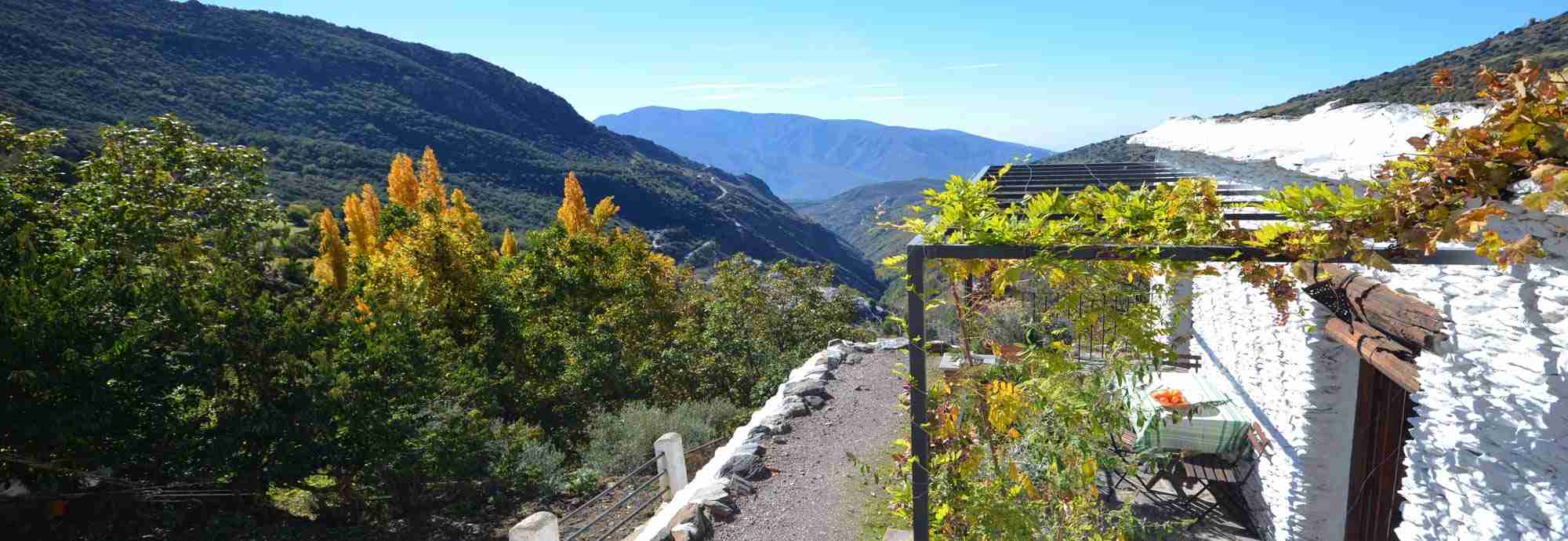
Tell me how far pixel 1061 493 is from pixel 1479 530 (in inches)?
50.7

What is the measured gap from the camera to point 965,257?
248 centimetres

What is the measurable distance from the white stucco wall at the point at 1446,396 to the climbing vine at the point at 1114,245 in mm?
208

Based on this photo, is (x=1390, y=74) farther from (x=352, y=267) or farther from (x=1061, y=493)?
(x=352, y=267)

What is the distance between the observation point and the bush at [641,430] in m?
7.39

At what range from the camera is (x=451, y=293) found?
33.1 ft

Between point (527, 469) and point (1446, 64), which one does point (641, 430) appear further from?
point (1446, 64)

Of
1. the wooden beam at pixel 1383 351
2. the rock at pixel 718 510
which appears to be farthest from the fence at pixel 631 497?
the wooden beam at pixel 1383 351

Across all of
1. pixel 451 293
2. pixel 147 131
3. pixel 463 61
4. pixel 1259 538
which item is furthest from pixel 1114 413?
pixel 463 61

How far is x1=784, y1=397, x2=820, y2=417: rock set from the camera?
288 inches

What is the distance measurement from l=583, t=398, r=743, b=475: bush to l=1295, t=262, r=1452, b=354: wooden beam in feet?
17.8

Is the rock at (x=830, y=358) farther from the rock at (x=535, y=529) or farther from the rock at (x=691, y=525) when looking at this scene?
the rock at (x=535, y=529)

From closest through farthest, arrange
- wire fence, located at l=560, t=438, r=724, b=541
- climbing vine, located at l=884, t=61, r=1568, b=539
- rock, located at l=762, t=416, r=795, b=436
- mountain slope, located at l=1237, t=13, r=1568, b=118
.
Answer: climbing vine, located at l=884, t=61, r=1568, b=539 → wire fence, located at l=560, t=438, r=724, b=541 → rock, located at l=762, t=416, r=795, b=436 → mountain slope, located at l=1237, t=13, r=1568, b=118

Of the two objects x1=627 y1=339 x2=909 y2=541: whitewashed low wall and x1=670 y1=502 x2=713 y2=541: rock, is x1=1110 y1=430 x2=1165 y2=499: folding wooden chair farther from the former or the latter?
x1=670 y1=502 x2=713 y2=541: rock

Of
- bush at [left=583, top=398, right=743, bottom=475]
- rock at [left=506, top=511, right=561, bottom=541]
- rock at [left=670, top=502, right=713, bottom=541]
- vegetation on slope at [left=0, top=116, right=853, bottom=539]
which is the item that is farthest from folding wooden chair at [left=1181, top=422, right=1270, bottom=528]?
vegetation on slope at [left=0, top=116, right=853, bottom=539]
